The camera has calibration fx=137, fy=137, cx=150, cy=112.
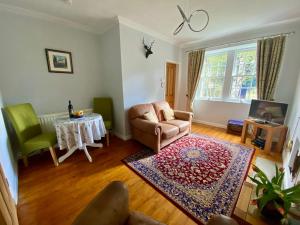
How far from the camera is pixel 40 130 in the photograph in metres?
2.52

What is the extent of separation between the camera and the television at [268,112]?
2.62m

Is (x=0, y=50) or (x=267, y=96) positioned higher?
(x=0, y=50)

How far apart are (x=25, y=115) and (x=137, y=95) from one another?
2.14 meters

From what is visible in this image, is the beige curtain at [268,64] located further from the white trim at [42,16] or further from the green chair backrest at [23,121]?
the green chair backrest at [23,121]

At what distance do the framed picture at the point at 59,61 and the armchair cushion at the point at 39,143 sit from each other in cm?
137

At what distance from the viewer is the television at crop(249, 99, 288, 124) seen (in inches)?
103

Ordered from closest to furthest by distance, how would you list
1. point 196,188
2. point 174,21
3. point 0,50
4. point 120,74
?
1. point 196,188
2. point 0,50
3. point 174,21
4. point 120,74

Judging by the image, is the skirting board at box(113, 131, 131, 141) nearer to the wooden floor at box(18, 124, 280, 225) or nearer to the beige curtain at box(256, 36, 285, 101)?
the wooden floor at box(18, 124, 280, 225)

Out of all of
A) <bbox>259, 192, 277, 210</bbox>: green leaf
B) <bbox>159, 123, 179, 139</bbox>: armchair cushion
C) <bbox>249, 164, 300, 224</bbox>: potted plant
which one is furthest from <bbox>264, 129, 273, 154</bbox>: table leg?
<bbox>259, 192, 277, 210</bbox>: green leaf

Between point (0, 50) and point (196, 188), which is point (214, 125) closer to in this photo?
point (196, 188)

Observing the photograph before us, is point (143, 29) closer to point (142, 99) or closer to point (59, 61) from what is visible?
point (142, 99)

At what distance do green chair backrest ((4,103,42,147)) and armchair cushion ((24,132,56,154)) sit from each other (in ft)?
0.37

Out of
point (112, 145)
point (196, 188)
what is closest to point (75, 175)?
point (112, 145)

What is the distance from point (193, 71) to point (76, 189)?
411 cm
